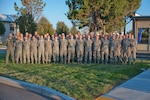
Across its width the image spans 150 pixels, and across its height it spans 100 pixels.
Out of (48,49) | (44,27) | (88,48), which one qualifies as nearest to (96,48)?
(88,48)

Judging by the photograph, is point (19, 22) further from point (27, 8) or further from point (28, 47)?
point (28, 47)

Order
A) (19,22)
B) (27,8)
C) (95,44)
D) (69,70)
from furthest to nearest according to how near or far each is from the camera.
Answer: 1. (27,8)
2. (19,22)
3. (95,44)
4. (69,70)

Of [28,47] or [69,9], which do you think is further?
[69,9]

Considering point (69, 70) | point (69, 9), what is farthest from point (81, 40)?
point (69, 9)

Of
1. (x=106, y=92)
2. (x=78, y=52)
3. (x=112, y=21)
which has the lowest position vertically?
(x=106, y=92)

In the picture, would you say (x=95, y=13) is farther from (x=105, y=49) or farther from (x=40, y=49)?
(x=40, y=49)

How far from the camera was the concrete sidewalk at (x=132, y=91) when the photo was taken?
7836mm

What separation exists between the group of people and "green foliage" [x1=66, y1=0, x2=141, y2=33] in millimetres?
16195

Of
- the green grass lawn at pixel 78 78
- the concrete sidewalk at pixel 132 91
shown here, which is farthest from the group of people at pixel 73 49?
the concrete sidewalk at pixel 132 91

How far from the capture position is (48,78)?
10.2 meters

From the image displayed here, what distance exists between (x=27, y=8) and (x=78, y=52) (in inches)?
1054

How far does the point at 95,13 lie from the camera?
3183cm

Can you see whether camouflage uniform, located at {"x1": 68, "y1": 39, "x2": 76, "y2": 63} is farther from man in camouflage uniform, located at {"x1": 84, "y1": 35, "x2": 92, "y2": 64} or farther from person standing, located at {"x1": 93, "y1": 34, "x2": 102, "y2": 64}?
person standing, located at {"x1": 93, "y1": 34, "x2": 102, "y2": 64}

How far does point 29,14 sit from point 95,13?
30.4 feet
